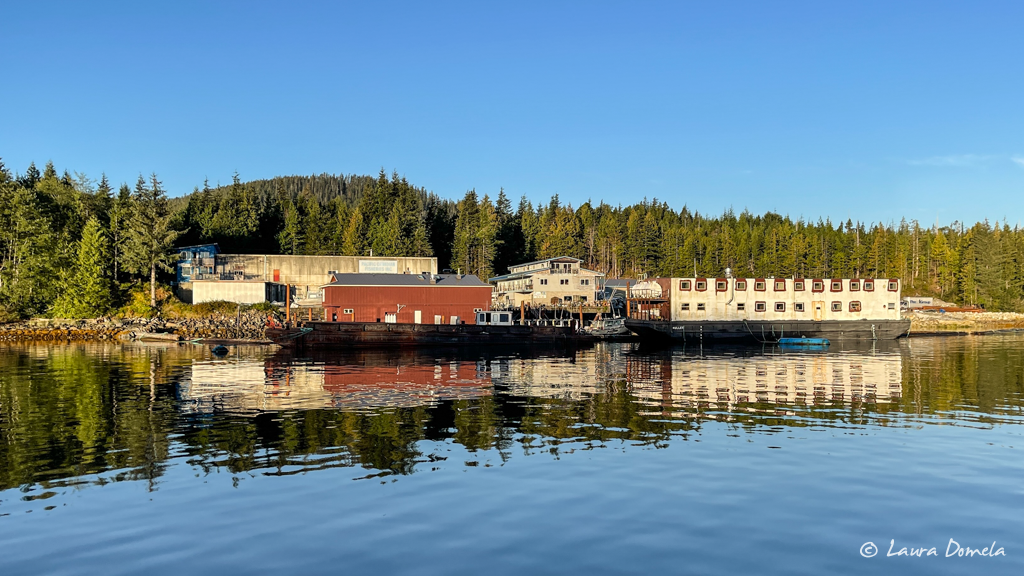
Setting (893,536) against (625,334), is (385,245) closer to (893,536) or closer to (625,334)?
(625,334)

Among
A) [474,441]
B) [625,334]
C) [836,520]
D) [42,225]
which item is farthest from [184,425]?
[42,225]

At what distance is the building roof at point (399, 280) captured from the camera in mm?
71812

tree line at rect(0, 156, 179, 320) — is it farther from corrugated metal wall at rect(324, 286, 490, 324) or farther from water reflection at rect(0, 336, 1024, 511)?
water reflection at rect(0, 336, 1024, 511)

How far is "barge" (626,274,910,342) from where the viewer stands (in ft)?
252

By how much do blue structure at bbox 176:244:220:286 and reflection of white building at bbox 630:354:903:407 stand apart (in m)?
60.9

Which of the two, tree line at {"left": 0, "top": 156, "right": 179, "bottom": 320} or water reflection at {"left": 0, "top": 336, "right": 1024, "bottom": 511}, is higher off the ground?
tree line at {"left": 0, "top": 156, "right": 179, "bottom": 320}

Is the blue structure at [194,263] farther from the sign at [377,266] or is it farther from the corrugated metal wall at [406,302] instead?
the corrugated metal wall at [406,302]

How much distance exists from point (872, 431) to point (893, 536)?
11.0 m

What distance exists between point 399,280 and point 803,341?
41.8 m

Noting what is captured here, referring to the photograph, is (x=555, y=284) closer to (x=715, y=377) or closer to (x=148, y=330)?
(x=148, y=330)

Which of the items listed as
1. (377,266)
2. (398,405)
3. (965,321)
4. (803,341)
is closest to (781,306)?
(803,341)

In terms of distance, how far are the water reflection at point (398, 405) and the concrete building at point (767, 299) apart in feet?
89.3

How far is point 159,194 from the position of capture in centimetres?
9150

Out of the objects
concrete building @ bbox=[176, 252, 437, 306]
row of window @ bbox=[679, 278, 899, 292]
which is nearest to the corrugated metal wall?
concrete building @ bbox=[176, 252, 437, 306]
